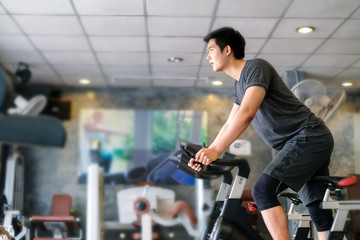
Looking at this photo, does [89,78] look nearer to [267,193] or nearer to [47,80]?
[47,80]

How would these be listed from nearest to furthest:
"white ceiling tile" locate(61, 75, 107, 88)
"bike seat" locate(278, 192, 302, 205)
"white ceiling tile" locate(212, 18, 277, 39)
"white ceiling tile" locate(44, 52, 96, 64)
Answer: "bike seat" locate(278, 192, 302, 205)
"white ceiling tile" locate(61, 75, 107, 88)
"white ceiling tile" locate(212, 18, 277, 39)
"white ceiling tile" locate(44, 52, 96, 64)

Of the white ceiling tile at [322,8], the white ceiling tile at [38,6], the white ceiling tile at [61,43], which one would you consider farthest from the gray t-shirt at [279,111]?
the white ceiling tile at [61,43]

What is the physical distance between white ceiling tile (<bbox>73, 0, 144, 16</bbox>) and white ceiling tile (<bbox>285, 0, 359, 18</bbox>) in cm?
91

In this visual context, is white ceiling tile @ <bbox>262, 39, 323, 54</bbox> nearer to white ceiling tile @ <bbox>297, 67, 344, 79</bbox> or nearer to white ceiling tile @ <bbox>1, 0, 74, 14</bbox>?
white ceiling tile @ <bbox>297, 67, 344, 79</bbox>

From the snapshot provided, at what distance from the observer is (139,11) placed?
262 cm

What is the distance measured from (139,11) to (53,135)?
2097 millimetres

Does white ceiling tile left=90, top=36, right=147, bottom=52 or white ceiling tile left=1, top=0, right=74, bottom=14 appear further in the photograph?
white ceiling tile left=90, top=36, right=147, bottom=52

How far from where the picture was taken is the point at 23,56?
2.78 m

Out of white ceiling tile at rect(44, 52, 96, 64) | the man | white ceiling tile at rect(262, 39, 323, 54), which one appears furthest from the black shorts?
white ceiling tile at rect(44, 52, 96, 64)

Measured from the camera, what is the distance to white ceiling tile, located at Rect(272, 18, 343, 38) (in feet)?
8.54

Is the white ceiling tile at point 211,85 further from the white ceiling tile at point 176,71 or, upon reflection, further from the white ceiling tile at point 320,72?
the white ceiling tile at point 320,72

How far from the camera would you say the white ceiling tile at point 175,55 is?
7.90 feet

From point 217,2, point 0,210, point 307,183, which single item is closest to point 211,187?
point 307,183

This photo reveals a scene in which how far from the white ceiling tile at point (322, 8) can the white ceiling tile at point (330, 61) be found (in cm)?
30
